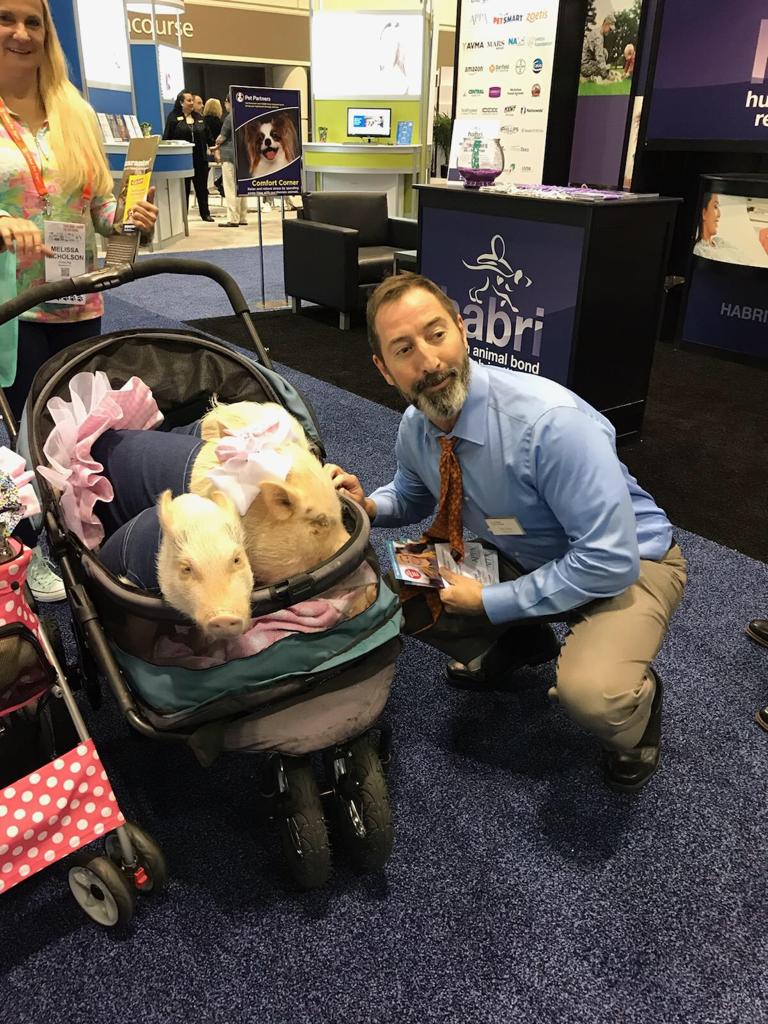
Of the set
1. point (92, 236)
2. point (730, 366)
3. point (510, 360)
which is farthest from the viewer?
point (730, 366)

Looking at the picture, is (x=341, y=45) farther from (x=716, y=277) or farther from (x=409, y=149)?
(x=716, y=277)

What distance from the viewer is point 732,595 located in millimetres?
2535

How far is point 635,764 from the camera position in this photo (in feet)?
5.68

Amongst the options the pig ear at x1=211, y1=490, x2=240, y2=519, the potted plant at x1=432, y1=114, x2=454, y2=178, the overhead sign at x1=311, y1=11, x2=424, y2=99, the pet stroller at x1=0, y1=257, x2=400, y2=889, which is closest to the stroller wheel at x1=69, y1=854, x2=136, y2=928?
the pet stroller at x1=0, y1=257, x2=400, y2=889

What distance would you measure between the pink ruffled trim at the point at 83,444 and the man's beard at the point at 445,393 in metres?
0.64

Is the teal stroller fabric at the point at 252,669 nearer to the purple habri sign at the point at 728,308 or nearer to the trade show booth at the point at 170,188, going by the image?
the purple habri sign at the point at 728,308

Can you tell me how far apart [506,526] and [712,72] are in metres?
4.74

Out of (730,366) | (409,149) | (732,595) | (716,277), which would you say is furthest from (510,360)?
(409,149)

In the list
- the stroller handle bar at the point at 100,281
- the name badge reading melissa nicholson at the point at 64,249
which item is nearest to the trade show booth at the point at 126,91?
the name badge reading melissa nicholson at the point at 64,249

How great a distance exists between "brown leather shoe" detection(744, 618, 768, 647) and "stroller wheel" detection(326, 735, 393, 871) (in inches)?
53.2

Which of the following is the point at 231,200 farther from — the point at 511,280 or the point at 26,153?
the point at 26,153

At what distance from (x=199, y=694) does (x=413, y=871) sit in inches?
25.5

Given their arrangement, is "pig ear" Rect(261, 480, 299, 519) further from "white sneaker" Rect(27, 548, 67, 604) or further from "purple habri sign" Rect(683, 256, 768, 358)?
"purple habri sign" Rect(683, 256, 768, 358)

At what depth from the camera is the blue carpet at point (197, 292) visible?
6.43 meters
